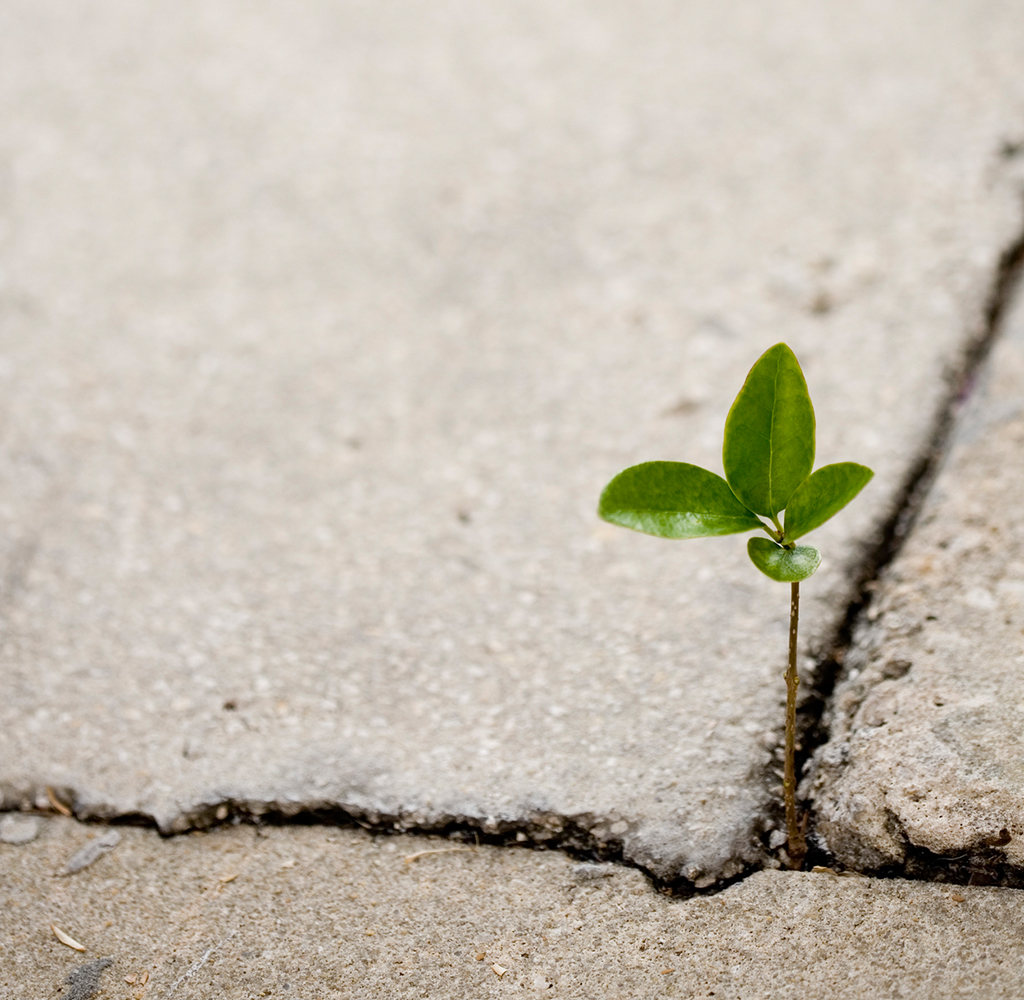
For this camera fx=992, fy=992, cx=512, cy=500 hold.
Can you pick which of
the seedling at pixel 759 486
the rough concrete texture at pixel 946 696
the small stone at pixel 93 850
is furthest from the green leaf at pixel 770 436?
the small stone at pixel 93 850

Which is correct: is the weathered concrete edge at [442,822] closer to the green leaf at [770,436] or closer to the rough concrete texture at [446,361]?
the rough concrete texture at [446,361]

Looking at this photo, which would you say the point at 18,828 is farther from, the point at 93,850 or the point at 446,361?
the point at 446,361

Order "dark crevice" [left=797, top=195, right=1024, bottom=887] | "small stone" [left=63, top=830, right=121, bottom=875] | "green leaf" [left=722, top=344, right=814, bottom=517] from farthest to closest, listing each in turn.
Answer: "small stone" [left=63, top=830, right=121, bottom=875] → "dark crevice" [left=797, top=195, right=1024, bottom=887] → "green leaf" [left=722, top=344, right=814, bottom=517]

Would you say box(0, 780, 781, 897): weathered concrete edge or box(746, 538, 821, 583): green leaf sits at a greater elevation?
box(746, 538, 821, 583): green leaf

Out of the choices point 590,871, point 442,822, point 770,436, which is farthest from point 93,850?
point 770,436

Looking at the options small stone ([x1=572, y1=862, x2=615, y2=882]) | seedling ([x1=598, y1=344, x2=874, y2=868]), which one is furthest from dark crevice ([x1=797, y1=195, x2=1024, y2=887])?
seedling ([x1=598, y1=344, x2=874, y2=868])

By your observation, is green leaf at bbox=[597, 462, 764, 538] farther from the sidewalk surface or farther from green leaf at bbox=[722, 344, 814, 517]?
the sidewalk surface

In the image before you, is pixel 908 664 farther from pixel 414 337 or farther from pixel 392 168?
pixel 392 168
